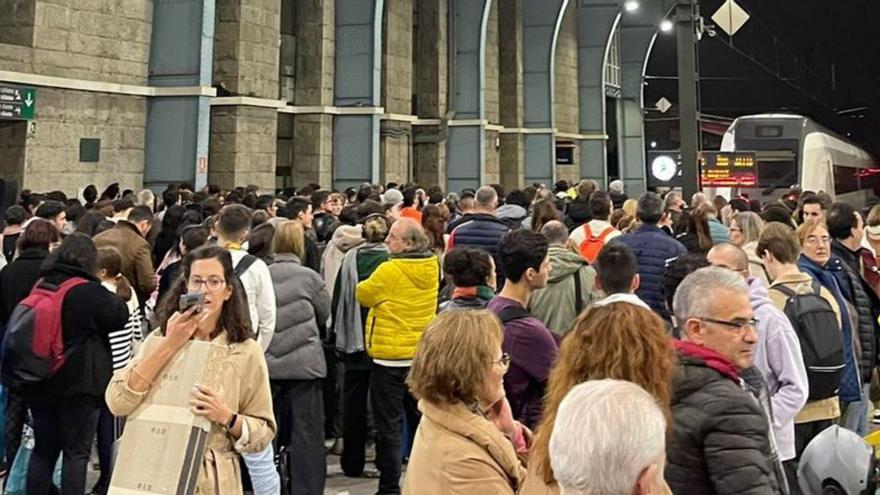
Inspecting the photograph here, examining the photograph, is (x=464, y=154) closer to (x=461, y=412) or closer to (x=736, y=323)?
(x=736, y=323)

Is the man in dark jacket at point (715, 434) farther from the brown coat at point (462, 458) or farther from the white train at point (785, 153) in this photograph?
the white train at point (785, 153)

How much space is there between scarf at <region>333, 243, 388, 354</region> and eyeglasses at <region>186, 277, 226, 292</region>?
2666 millimetres

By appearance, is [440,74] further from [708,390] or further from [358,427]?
[708,390]

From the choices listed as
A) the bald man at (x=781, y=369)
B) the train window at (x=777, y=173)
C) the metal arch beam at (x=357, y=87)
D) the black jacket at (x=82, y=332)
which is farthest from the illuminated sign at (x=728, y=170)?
the black jacket at (x=82, y=332)

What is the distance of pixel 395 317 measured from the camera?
5375mm

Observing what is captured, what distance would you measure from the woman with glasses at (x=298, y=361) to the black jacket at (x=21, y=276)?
1487mm

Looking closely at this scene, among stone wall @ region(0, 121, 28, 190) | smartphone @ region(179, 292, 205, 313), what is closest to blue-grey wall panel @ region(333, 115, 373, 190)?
stone wall @ region(0, 121, 28, 190)

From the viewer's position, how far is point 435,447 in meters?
2.49

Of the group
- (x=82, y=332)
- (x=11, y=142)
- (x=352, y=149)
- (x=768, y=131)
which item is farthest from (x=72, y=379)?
(x=768, y=131)

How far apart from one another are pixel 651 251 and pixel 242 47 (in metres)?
11.9

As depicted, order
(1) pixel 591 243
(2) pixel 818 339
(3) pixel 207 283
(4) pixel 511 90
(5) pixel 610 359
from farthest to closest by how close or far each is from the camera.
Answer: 1. (4) pixel 511 90
2. (1) pixel 591 243
3. (2) pixel 818 339
4. (3) pixel 207 283
5. (5) pixel 610 359

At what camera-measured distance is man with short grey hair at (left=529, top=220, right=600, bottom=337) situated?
190 inches

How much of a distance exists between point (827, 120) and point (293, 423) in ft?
145

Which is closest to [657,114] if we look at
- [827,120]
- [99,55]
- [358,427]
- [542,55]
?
[542,55]
